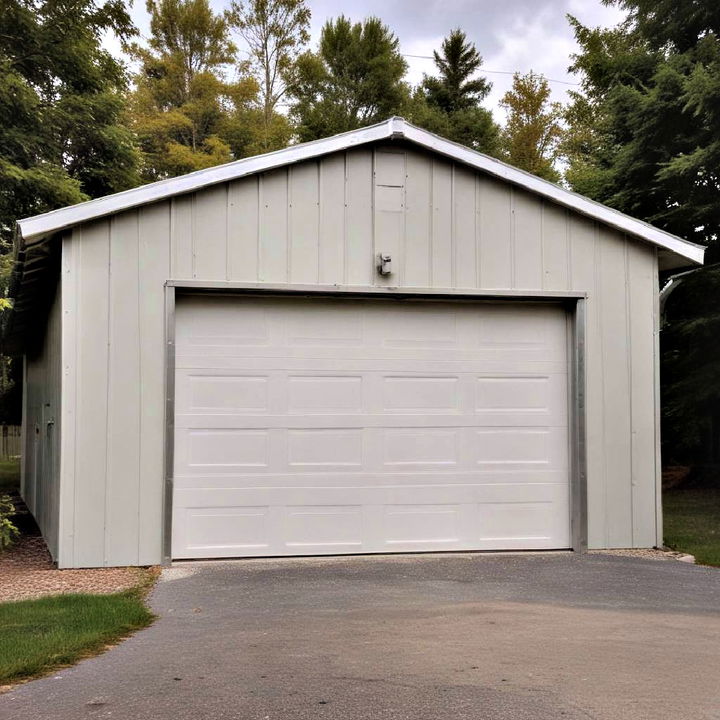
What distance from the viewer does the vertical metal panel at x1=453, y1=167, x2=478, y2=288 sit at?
8.37m

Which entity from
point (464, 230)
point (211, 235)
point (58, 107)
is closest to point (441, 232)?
point (464, 230)

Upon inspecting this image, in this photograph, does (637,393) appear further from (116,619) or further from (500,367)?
(116,619)

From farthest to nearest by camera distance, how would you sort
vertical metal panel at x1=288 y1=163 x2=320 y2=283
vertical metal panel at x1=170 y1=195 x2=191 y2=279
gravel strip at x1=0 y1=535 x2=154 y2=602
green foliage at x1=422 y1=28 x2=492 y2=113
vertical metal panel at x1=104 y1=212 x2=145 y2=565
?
green foliage at x1=422 y1=28 x2=492 y2=113 → vertical metal panel at x1=288 y1=163 x2=320 y2=283 → vertical metal panel at x1=170 y1=195 x2=191 y2=279 → vertical metal panel at x1=104 y1=212 x2=145 y2=565 → gravel strip at x1=0 y1=535 x2=154 y2=602

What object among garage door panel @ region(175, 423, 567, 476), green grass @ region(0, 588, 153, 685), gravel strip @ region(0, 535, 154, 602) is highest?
garage door panel @ region(175, 423, 567, 476)

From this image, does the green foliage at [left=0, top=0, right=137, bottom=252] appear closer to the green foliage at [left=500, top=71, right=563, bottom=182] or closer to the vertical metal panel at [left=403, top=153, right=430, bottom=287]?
the vertical metal panel at [left=403, top=153, right=430, bottom=287]

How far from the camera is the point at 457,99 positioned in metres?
34.2

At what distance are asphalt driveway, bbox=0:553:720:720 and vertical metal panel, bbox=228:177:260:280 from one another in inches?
102

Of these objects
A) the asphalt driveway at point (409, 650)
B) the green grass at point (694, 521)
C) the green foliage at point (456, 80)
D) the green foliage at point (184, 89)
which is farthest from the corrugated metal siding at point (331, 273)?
the green foliage at point (456, 80)

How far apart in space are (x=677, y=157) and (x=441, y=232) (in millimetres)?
5982

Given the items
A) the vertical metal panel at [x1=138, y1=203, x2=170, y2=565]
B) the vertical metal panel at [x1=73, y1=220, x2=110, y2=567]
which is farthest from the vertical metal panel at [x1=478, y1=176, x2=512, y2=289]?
the vertical metal panel at [x1=73, y1=220, x2=110, y2=567]

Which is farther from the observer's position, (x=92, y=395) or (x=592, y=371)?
(x=592, y=371)

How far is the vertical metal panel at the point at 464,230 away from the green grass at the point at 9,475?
12752mm

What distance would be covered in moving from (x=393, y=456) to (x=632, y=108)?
26.1 ft

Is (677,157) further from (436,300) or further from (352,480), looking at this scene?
(352,480)
